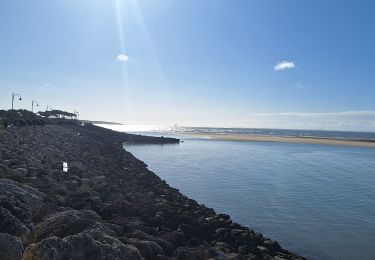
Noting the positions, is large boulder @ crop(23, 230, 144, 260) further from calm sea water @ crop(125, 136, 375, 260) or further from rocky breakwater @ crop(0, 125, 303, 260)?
calm sea water @ crop(125, 136, 375, 260)

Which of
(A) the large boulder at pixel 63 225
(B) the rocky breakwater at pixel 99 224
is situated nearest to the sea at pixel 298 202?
(B) the rocky breakwater at pixel 99 224

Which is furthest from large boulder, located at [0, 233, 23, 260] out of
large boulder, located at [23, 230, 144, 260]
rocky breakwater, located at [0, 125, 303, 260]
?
large boulder, located at [23, 230, 144, 260]

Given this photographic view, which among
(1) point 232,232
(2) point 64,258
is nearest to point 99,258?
(2) point 64,258

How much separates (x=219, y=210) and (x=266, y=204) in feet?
8.39

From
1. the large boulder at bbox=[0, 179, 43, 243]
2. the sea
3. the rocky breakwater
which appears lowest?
the sea

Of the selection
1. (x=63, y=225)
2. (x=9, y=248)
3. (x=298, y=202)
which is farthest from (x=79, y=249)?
(x=298, y=202)

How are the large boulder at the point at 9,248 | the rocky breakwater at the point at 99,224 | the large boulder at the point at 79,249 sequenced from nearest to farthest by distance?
the large boulder at the point at 9,248, the large boulder at the point at 79,249, the rocky breakwater at the point at 99,224

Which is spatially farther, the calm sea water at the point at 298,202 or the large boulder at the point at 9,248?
the calm sea water at the point at 298,202

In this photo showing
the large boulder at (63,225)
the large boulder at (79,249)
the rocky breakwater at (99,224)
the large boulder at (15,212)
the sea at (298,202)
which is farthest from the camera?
the sea at (298,202)

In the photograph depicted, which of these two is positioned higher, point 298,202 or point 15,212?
point 15,212

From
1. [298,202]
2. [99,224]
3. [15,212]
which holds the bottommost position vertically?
[298,202]

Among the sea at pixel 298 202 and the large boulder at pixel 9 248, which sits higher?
the large boulder at pixel 9 248

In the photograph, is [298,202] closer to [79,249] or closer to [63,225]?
[63,225]

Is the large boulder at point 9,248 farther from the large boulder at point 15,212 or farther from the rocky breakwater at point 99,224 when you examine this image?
the large boulder at point 15,212
